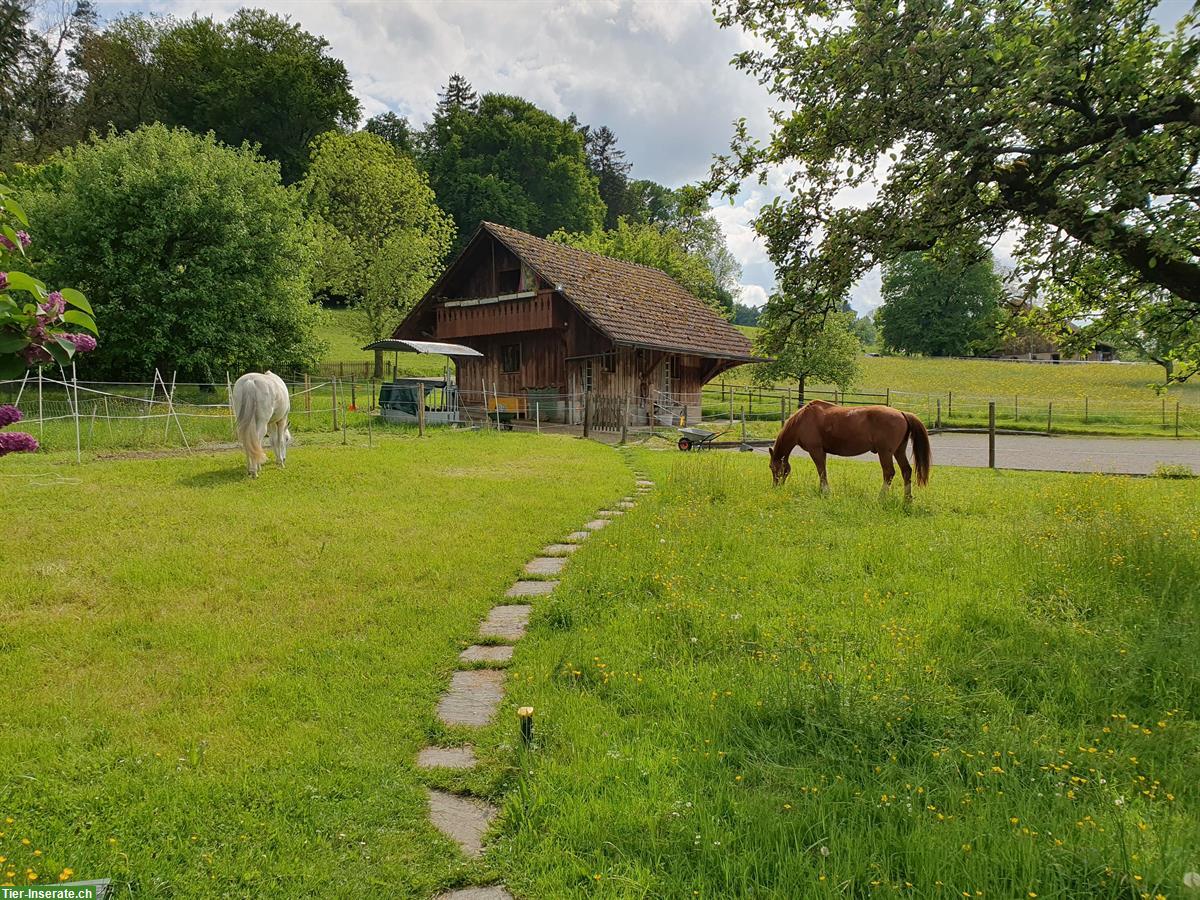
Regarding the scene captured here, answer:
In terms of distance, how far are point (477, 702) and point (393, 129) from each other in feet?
232

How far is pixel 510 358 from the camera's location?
25.6m

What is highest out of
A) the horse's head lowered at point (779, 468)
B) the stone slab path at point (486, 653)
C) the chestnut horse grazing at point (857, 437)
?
the chestnut horse grazing at point (857, 437)

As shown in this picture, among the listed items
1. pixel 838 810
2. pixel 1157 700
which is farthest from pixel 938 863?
pixel 1157 700

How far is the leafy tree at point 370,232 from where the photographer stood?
34.3m

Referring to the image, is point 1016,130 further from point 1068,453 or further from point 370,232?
point 370,232

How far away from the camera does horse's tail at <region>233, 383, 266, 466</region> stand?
10922mm

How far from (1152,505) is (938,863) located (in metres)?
9.15

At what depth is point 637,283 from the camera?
28.0 metres

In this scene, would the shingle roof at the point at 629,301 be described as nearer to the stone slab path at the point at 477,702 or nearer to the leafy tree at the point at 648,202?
the stone slab path at the point at 477,702

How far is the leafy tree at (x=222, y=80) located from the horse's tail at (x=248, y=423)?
43630 mm

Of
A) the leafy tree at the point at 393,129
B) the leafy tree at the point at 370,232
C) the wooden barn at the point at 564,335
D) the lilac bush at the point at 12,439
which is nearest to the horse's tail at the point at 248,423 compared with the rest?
the lilac bush at the point at 12,439

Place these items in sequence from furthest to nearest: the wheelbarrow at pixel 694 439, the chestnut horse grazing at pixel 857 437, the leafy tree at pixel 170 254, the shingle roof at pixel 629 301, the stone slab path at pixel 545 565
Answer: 1. the shingle roof at pixel 629 301
2. the leafy tree at pixel 170 254
3. the wheelbarrow at pixel 694 439
4. the chestnut horse grazing at pixel 857 437
5. the stone slab path at pixel 545 565

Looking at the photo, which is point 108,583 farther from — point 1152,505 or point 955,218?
point 1152,505

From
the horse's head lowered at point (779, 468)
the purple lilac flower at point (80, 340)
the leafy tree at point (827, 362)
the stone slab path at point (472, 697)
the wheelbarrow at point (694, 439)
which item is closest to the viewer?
the purple lilac flower at point (80, 340)
